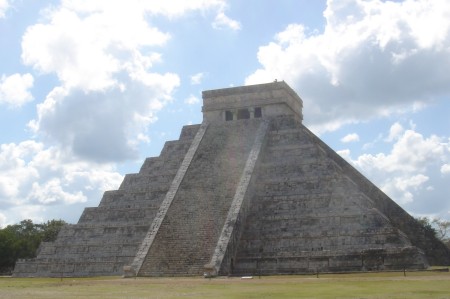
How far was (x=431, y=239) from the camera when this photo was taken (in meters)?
25.4

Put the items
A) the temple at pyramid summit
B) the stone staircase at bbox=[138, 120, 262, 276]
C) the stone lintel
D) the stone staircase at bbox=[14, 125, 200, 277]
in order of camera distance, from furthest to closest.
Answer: the stone lintel < the stone staircase at bbox=[14, 125, 200, 277] < the stone staircase at bbox=[138, 120, 262, 276] < the temple at pyramid summit

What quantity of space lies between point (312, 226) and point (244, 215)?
315cm

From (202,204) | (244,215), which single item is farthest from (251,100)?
(244,215)

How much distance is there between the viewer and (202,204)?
2567cm

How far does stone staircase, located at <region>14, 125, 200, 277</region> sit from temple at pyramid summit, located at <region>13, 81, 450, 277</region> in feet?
0.19

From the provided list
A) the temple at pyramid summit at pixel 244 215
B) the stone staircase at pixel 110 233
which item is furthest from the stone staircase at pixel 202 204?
the stone staircase at pixel 110 233

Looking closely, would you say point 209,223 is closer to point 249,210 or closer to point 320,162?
point 249,210

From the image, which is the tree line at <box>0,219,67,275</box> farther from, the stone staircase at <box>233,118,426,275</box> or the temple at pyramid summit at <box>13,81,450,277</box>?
the stone staircase at <box>233,118,426,275</box>

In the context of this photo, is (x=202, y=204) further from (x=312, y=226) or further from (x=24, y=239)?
(x=24, y=239)

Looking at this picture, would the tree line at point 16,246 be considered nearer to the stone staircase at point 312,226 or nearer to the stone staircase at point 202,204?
the stone staircase at point 202,204

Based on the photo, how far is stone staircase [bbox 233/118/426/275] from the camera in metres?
20.9

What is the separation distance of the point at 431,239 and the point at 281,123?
10294 millimetres

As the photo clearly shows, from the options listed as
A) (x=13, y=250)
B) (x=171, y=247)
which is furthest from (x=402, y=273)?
(x=13, y=250)

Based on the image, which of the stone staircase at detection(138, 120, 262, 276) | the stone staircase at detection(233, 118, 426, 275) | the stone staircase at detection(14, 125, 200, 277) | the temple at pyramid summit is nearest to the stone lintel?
the temple at pyramid summit
